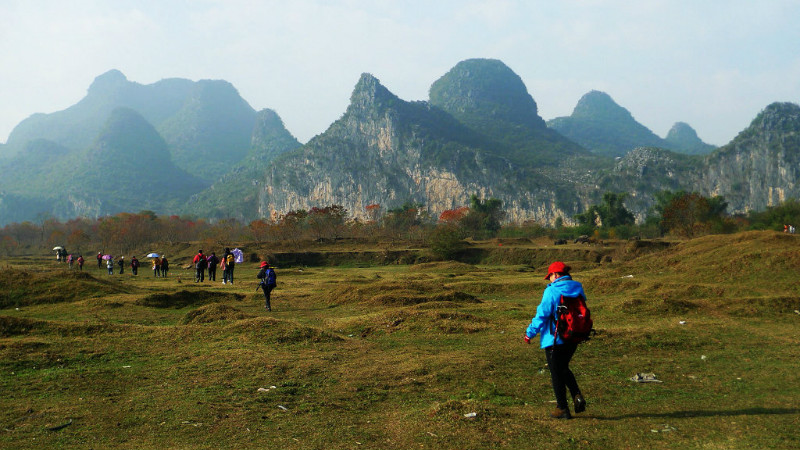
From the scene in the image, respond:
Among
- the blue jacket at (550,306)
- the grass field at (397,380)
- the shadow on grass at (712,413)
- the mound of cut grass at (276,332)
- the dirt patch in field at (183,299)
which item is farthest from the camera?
the dirt patch in field at (183,299)

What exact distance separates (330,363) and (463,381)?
3036 millimetres

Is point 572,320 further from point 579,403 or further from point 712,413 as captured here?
point 712,413

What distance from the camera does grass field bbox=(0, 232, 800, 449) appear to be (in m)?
6.82

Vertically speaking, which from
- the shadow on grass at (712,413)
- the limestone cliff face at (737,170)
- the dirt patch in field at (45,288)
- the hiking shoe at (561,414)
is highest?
the limestone cliff face at (737,170)

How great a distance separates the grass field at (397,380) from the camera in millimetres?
6816

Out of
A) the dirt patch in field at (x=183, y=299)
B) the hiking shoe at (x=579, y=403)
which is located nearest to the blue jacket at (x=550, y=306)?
the hiking shoe at (x=579, y=403)

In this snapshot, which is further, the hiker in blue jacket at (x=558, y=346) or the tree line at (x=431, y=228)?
the tree line at (x=431, y=228)

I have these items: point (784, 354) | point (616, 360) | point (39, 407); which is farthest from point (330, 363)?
point (784, 354)

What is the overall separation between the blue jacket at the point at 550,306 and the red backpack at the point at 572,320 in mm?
69

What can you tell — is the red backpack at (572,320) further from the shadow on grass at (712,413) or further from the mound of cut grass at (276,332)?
the mound of cut grass at (276,332)

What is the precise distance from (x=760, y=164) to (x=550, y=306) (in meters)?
176

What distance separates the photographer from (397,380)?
9.52 m

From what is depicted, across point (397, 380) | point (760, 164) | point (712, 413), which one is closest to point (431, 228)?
point (397, 380)

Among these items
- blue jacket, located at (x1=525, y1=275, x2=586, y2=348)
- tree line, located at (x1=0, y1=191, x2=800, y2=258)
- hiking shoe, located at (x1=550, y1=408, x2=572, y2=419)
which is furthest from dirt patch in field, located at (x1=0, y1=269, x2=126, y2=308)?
tree line, located at (x1=0, y1=191, x2=800, y2=258)
